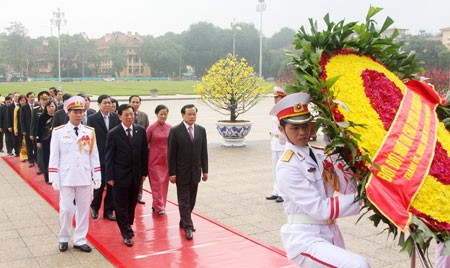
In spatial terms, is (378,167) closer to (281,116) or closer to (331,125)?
(331,125)

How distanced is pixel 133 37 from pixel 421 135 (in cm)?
11403

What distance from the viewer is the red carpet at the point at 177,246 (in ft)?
16.6

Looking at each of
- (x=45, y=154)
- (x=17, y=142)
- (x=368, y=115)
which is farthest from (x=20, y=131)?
(x=368, y=115)

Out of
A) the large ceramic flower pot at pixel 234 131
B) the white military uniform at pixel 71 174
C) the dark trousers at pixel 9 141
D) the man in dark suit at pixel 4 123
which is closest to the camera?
the white military uniform at pixel 71 174

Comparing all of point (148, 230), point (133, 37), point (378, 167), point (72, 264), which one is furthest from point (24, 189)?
point (133, 37)

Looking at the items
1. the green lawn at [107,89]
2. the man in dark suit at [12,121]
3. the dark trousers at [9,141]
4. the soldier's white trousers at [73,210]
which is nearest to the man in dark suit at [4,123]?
the dark trousers at [9,141]

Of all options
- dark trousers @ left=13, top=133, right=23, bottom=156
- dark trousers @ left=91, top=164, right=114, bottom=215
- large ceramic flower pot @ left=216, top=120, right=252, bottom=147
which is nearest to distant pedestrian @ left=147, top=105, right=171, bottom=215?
dark trousers @ left=91, top=164, right=114, bottom=215

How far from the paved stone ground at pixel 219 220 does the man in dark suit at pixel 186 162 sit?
764 millimetres

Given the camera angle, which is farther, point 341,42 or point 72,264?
point 72,264

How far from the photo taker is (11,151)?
512 inches

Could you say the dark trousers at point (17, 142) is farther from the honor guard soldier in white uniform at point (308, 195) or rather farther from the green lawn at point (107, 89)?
the green lawn at point (107, 89)

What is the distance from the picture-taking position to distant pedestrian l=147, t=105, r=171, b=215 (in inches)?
272

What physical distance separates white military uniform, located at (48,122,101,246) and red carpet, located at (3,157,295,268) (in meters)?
0.41

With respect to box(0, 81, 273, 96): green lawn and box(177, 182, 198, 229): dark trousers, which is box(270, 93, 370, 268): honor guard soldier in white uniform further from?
box(0, 81, 273, 96): green lawn
